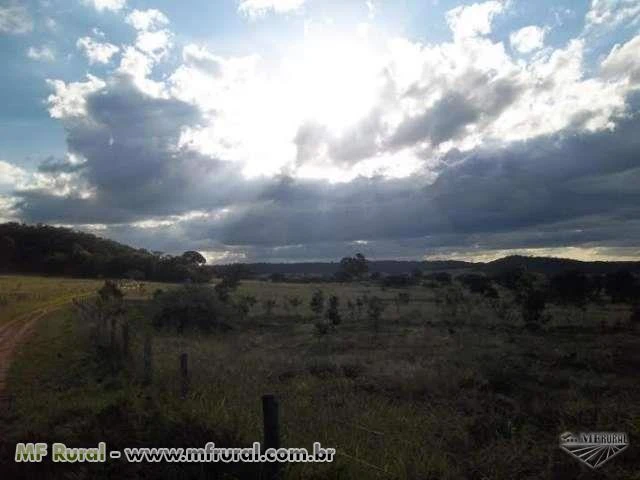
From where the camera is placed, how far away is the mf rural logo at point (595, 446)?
26.1 ft

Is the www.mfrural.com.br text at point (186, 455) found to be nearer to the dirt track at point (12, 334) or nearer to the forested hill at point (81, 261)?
the dirt track at point (12, 334)

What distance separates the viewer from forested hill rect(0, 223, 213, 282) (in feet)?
358

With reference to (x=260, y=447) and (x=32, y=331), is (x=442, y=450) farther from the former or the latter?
(x=32, y=331)

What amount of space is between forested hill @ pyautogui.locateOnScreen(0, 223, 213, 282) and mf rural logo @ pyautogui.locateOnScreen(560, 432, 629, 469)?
97.1 meters

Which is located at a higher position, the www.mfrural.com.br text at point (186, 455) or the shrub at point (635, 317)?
the www.mfrural.com.br text at point (186, 455)

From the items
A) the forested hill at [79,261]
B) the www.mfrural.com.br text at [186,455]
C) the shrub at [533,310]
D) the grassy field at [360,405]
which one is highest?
the forested hill at [79,261]

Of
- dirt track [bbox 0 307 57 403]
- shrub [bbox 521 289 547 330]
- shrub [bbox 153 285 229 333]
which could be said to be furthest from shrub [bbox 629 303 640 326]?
dirt track [bbox 0 307 57 403]

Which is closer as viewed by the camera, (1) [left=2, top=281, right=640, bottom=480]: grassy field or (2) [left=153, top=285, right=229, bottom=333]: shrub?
(1) [left=2, top=281, right=640, bottom=480]: grassy field

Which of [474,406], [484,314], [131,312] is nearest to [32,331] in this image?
[131,312]

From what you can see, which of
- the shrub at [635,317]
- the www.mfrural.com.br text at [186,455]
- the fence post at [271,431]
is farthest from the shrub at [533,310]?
the fence post at [271,431]

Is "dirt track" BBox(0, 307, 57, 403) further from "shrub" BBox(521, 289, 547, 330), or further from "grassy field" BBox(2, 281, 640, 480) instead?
"shrub" BBox(521, 289, 547, 330)

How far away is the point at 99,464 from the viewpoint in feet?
24.3

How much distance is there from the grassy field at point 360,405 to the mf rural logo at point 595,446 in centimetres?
12

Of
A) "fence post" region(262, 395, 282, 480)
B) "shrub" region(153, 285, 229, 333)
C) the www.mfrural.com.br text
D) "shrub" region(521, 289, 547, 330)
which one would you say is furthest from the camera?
"shrub" region(153, 285, 229, 333)
